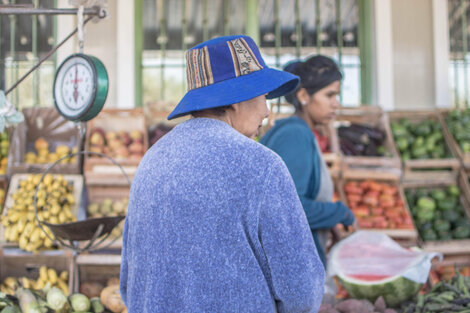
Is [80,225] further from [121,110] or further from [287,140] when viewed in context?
[121,110]

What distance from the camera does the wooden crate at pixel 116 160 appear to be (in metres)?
4.07

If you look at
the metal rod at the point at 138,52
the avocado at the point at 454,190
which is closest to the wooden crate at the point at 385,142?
the avocado at the point at 454,190

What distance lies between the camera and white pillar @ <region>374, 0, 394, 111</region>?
595 cm

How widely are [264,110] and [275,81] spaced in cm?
9

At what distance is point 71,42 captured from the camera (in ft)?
18.1

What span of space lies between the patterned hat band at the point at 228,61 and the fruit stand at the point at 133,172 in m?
2.42

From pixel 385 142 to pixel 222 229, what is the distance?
417cm

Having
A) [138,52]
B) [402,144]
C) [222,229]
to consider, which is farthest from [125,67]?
[222,229]

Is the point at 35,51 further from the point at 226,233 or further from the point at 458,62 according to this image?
the point at 458,62

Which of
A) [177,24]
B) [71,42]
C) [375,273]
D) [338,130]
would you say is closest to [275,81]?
[375,273]

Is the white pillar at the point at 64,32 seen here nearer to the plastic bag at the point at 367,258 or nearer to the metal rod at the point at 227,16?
the metal rod at the point at 227,16

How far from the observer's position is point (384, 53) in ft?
19.7

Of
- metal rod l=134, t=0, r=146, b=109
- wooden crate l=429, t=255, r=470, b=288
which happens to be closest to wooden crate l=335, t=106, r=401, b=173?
wooden crate l=429, t=255, r=470, b=288

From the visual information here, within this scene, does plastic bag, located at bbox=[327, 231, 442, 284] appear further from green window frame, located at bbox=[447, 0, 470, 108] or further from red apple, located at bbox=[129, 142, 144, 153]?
green window frame, located at bbox=[447, 0, 470, 108]
